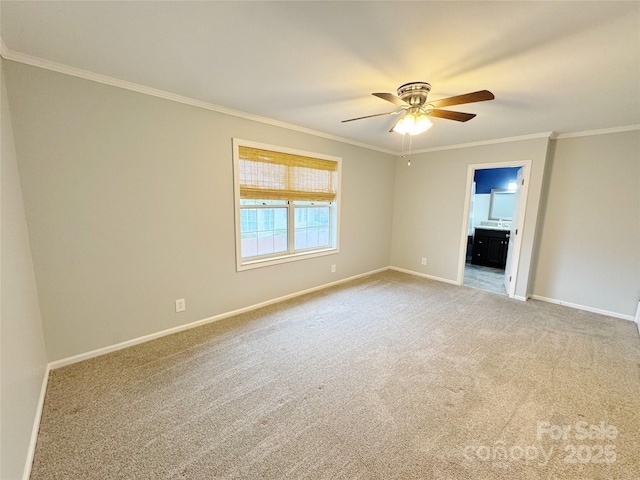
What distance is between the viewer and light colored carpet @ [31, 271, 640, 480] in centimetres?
138

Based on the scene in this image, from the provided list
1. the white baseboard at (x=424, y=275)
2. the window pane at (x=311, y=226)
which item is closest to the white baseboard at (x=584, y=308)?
the white baseboard at (x=424, y=275)

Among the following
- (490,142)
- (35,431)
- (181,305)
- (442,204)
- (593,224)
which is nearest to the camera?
(35,431)

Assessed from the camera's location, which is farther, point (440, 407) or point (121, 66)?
point (121, 66)

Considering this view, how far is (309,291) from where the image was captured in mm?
3895

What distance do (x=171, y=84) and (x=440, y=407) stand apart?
330 centimetres

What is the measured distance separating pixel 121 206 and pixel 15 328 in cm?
115

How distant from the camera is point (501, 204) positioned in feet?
18.7

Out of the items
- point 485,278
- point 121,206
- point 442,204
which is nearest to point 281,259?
point 121,206

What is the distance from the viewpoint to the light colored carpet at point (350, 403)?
138 cm

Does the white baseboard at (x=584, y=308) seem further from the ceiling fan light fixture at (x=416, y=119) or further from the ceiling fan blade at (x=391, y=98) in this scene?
the ceiling fan blade at (x=391, y=98)

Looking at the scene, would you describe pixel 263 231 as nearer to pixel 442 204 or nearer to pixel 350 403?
pixel 350 403

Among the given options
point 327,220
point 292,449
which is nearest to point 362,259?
point 327,220

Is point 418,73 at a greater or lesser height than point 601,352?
greater

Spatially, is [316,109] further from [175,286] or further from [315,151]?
[175,286]
